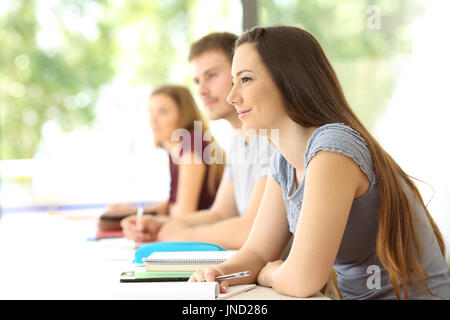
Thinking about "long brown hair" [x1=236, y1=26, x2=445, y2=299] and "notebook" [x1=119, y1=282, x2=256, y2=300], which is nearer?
"notebook" [x1=119, y1=282, x2=256, y2=300]

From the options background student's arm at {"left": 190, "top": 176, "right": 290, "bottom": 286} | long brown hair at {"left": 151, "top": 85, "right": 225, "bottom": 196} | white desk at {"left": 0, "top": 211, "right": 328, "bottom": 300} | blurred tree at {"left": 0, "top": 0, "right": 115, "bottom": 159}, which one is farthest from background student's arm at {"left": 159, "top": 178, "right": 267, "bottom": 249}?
blurred tree at {"left": 0, "top": 0, "right": 115, "bottom": 159}

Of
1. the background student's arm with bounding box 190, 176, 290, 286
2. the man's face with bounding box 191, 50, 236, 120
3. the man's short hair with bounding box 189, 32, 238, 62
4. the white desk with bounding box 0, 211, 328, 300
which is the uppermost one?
the man's short hair with bounding box 189, 32, 238, 62

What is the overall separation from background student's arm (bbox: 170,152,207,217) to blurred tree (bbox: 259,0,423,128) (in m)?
0.71

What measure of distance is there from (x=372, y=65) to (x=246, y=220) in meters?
0.97

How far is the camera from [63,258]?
152 cm

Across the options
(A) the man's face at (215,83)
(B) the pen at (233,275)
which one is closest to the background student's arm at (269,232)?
(B) the pen at (233,275)

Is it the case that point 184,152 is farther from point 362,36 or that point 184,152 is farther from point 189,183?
point 362,36

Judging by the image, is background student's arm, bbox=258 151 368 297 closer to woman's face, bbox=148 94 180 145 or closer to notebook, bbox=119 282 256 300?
notebook, bbox=119 282 256 300

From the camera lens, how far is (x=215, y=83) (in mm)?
2064

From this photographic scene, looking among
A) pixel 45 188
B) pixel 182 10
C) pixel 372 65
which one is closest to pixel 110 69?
pixel 182 10

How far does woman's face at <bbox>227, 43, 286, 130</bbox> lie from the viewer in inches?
47.5

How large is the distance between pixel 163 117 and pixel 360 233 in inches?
65.2

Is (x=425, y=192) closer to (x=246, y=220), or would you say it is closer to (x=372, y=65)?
(x=246, y=220)

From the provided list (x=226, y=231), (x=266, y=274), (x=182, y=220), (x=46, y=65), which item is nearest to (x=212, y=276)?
(x=266, y=274)
